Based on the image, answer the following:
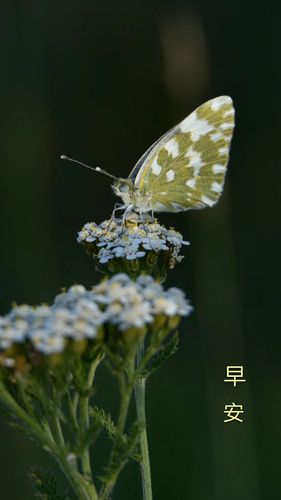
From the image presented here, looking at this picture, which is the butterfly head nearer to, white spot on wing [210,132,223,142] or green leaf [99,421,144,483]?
white spot on wing [210,132,223,142]

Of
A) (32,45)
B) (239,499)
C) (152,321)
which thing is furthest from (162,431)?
(32,45)

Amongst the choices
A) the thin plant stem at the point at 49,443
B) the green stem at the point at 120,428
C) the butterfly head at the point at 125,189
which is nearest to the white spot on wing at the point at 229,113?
the butterfly head at the point at 125,189

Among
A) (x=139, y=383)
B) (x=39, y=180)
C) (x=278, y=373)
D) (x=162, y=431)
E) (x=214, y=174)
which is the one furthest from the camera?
(x=39, y=180)

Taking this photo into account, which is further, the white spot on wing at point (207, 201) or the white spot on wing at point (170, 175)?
the white spot on wing at point (170, 175)

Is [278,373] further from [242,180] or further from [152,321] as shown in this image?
[152,321]

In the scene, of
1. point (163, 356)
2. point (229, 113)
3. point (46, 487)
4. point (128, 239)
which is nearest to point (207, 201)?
point (229, 113)

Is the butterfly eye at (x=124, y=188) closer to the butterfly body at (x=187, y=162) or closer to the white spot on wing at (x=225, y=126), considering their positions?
the butterfly body at (x=187, y=162)
